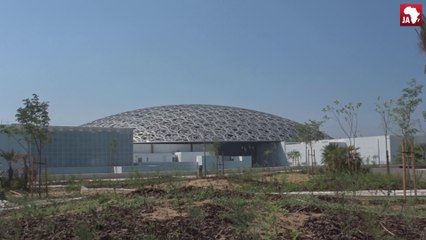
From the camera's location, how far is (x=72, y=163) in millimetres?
62938

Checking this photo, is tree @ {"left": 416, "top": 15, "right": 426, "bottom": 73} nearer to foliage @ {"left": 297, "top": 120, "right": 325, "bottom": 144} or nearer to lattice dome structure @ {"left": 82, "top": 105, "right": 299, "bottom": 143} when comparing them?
foliage @ {"left": 297, "top": 120, "right": 325, "bottom": 144}

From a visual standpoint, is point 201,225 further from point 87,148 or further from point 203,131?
point 203,131

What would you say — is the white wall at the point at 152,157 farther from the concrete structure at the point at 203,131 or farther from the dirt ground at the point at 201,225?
the dirt ground at the point at 201,225

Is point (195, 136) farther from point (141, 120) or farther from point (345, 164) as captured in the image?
point (345, 164)

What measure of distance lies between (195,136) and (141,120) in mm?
14142

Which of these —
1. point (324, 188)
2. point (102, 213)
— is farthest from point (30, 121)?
point (102, 213)

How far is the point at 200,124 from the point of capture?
328 feet

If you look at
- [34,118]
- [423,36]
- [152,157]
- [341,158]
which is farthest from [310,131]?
[152,157]

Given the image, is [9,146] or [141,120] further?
[141,120]

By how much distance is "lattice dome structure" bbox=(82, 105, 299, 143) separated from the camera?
94.8 metres

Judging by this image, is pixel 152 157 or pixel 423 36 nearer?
pixel 423 36

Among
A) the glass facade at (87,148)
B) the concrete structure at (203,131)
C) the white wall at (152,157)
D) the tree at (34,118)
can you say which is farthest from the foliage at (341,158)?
the concrete structure at (203,131)

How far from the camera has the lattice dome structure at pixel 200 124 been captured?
9475 cm

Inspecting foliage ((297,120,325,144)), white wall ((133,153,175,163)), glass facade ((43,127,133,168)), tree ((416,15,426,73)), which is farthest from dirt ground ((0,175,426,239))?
white wall ((133,153,175,163))
